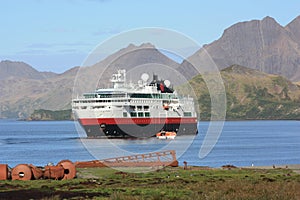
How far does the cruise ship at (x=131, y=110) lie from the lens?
5650 inches

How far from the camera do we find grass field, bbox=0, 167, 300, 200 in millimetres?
36906

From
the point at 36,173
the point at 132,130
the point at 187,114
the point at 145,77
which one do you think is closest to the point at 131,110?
the point at 132,130

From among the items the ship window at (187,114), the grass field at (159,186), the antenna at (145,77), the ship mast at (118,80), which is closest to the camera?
the grass field at (159,186)

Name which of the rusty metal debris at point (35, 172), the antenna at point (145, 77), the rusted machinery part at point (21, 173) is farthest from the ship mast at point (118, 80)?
the rusted machinery part at point (21, 173)

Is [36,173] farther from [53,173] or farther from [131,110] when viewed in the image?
[131,110]

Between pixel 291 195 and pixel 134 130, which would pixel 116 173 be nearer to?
pixel 291 195

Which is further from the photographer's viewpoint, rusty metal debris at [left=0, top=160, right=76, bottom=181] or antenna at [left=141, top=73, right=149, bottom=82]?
antenna at [left=141, top=73, right=149, bottom=82]

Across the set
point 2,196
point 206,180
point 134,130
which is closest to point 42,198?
point 2,196

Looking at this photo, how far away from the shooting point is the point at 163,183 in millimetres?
47344

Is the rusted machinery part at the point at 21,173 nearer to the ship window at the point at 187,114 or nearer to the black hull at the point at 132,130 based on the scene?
the black hull at the point at 132,130

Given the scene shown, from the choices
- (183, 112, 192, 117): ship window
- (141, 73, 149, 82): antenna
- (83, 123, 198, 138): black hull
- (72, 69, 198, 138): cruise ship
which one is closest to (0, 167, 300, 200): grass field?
(83, 123, 198, 138): black hull

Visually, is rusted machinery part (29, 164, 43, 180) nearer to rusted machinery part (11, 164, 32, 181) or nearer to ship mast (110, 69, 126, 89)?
rusted machinery part (11, 164, 32, 181)

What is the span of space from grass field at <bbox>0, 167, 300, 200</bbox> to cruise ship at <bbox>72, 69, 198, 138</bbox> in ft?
277

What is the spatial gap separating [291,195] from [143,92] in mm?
119030
